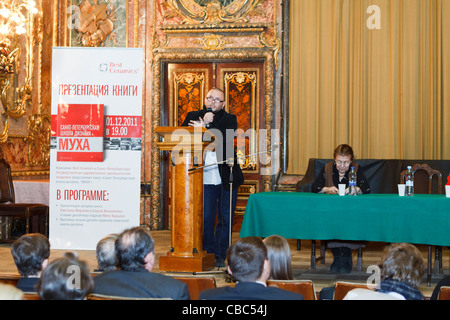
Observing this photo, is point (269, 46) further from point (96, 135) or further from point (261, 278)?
point (261, 278)

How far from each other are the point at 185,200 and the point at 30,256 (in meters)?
2.42

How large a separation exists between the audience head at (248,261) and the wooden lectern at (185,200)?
8.41 feet

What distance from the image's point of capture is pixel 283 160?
860 cm

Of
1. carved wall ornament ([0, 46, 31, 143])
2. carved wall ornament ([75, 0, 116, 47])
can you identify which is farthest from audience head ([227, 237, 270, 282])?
carved wall ornament ([75, 0, 116, 47])

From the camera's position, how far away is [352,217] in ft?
16.2

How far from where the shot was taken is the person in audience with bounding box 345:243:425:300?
2.43 meters

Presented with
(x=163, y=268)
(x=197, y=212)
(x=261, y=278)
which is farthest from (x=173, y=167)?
(x=261, y=278)

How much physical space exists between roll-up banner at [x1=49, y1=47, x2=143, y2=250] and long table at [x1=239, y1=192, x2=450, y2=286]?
1243 mm

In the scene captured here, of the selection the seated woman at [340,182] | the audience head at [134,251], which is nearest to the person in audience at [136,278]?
the audience head at [134,251]

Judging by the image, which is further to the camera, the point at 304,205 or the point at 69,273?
the point at 304,205

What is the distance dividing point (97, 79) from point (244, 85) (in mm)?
3584

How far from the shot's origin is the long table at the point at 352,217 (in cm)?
476

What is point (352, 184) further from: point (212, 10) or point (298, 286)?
point (212, 10)
